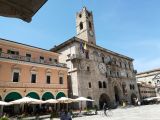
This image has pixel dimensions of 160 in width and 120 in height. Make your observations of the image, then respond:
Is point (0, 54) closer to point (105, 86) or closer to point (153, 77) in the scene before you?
point (105, 86)

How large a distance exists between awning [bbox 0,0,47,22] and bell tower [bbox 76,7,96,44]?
43936 millimetres

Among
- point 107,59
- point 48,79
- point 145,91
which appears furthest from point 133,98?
point 48,79

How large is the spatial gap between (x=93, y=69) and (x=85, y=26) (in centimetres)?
1365

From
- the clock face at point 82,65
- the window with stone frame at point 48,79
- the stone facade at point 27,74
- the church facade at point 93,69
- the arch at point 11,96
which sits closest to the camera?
the arch at point 11,96

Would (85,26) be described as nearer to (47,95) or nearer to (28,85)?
(47,95)

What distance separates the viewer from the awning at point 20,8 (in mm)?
1771

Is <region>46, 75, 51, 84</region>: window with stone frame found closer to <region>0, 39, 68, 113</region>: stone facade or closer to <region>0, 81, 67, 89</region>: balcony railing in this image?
<region>0, 39, 68, 113</region>: stone facade

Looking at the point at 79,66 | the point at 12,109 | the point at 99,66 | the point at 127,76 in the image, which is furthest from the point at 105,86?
the point at 12,109

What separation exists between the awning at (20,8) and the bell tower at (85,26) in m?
43.9

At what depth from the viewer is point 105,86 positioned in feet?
135

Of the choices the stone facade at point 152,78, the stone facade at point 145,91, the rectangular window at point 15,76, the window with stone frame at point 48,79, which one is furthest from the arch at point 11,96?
the stone facade at point 152,78

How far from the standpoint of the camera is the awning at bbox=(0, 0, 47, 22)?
5.81 ft


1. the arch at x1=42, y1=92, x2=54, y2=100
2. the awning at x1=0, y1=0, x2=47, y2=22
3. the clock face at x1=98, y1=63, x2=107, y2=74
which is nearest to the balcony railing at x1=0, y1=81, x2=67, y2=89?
the arch at x1=42, y1=92, x2=54, y2=100

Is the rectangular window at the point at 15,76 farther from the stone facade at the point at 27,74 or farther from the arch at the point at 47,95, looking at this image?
the arch at the point at 47,95
